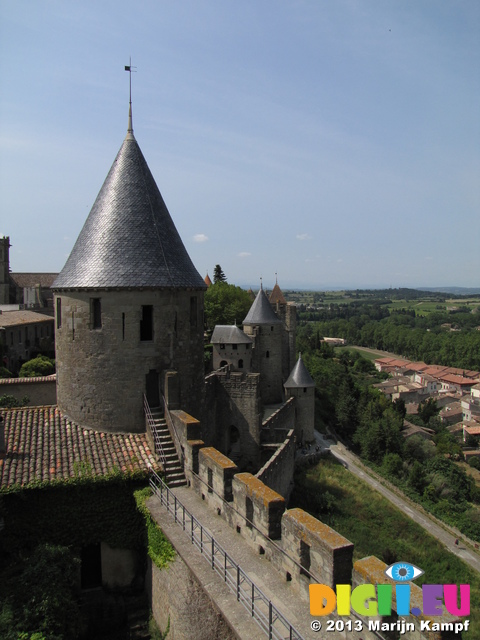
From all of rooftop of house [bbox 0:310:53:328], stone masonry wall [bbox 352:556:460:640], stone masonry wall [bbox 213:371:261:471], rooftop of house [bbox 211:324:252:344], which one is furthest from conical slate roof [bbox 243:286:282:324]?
stone masonry wall [bbox 352:556:460:640]

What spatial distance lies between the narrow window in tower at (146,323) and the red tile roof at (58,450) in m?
2.86

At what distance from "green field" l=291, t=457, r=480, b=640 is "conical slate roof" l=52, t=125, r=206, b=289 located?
17.3m

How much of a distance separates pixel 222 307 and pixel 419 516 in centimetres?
3047

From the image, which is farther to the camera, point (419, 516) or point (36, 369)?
point (36, 369)

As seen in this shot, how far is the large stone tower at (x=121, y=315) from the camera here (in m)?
13.7

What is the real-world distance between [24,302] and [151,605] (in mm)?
60680

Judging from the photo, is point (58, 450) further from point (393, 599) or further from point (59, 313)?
point (393, 599)

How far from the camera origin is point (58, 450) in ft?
41.8

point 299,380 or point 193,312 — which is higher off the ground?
point 193,312

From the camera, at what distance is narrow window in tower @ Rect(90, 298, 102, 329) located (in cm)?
1371

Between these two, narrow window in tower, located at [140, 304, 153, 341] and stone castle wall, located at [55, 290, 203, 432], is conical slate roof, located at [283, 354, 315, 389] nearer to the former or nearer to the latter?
stone castle wall, located at [55, 290, 203, 432]

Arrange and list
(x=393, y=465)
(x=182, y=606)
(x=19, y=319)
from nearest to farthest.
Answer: (x=182, y=606) < (x=393, y=465) < (x=19, y=319)

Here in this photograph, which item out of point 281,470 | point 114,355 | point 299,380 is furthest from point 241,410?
point 299,380

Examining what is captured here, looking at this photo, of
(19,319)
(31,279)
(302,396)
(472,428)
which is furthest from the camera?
(472,428)
